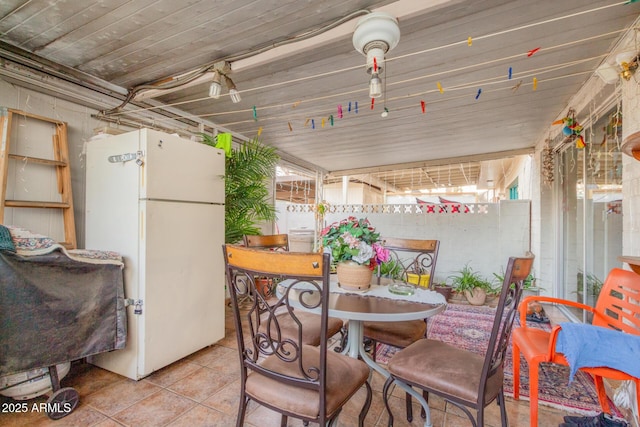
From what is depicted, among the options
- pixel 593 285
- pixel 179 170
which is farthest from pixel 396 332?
pixel 593 285

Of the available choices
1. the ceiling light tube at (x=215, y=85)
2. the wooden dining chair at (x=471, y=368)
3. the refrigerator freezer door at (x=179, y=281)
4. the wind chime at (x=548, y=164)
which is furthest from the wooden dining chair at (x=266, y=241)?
the wind chime at (x=548, y=164)

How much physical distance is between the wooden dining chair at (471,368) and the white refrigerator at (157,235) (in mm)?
1582

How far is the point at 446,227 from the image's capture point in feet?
16.0

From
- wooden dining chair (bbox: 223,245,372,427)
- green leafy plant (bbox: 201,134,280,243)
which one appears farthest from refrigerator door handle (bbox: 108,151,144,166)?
wooden dining chair (bbox: 223,245,372,427)

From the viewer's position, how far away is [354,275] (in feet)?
5.56

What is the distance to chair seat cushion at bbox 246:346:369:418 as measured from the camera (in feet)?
3.56

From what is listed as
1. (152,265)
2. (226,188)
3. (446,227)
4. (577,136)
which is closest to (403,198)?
(446,227)

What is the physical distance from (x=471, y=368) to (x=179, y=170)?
7.19 ft

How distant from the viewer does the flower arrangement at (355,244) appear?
1655 mm

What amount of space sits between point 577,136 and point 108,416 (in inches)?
172

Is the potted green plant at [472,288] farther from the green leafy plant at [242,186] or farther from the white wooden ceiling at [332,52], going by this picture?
the green leafy plant at [242,186]

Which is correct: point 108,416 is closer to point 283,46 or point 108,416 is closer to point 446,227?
point 283,46

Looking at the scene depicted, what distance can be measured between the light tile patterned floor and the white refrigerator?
13cm

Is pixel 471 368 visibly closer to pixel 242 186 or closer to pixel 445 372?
pixel 445 372
